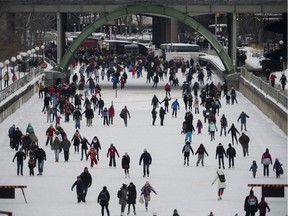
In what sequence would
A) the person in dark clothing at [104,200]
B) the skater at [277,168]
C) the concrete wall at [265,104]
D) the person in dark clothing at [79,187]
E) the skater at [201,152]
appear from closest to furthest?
the person in dark clothing at [104,200] < the person in dark clothing at [79,187] < the skater at [277,168] < the skater at [201,152] < the concrete wall at [265,104]

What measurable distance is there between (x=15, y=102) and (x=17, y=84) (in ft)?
12.4

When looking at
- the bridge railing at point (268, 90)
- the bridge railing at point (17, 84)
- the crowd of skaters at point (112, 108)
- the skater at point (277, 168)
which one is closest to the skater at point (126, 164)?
the crowd of skaters at point (112, 108)

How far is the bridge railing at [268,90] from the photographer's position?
171ft

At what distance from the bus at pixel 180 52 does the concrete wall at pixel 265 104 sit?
20044mm

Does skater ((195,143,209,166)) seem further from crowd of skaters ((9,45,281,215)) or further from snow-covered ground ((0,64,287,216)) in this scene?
snow-covered ground ((0,64,287,216))

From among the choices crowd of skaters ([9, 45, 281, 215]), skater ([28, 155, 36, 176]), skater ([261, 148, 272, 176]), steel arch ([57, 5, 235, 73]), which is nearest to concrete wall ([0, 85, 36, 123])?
crowd of skaters ([9, 45, 281, 215])

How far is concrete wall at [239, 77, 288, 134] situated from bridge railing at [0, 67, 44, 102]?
10.9m

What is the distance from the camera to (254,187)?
38281 mm

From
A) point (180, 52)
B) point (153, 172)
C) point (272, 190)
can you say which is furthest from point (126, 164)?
point (180, 52)

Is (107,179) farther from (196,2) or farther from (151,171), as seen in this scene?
(196,2)

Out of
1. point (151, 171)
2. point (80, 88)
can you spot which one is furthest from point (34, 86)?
point (151, 171)

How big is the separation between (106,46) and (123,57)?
81.4 ft

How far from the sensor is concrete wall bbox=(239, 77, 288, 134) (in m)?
50.5

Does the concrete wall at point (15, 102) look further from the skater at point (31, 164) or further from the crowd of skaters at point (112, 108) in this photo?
the skater at point (31, 164)
